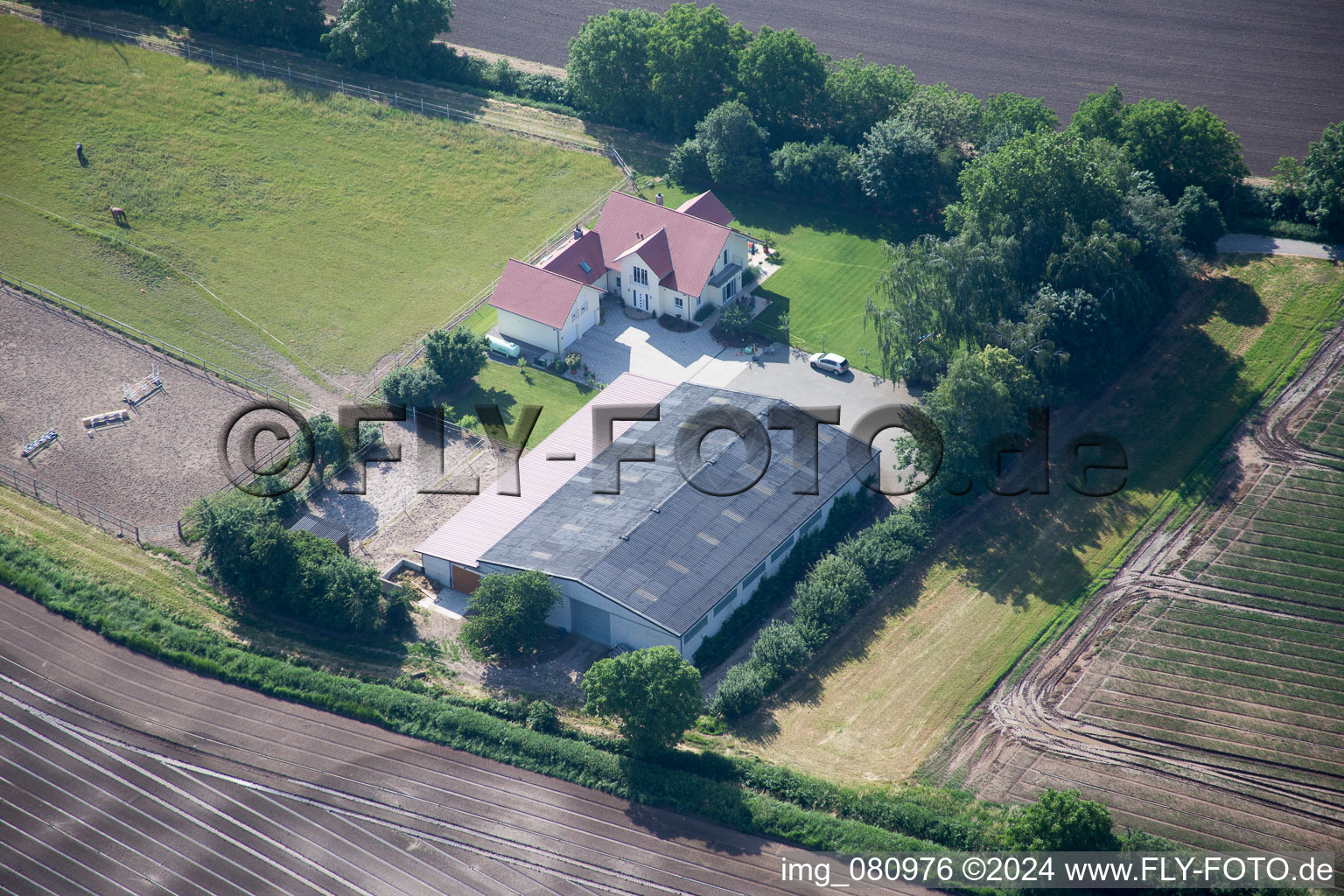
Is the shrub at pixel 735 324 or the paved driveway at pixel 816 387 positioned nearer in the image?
the paved driveway at pixel 816 387

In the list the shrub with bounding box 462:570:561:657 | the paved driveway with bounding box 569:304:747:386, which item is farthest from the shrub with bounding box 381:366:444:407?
the shrub with bounding box 462:570:561:657

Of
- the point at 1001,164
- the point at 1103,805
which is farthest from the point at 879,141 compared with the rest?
the point at 1103,805

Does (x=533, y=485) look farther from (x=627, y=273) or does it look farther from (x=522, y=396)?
(x=627, y=273)

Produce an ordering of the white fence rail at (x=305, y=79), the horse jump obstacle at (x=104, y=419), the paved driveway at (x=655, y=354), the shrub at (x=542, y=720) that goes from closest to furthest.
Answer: the shrub at (x=542, y=720), the horse jump obstacle at (x=104, y=419), the paved driveway at (x=655, y=354), the white fence rail at (x=305, y=79)

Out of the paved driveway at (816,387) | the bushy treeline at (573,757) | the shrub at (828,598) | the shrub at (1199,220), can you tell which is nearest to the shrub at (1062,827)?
the bushy treeline at (573,757)

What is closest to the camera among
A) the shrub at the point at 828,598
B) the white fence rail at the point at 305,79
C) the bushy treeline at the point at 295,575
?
the bushy treeline at the point at 295,575

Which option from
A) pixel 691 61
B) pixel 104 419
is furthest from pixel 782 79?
pixel 104 419

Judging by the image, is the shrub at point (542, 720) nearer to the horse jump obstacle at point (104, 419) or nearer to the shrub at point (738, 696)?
the shrub at point (738, 696)
